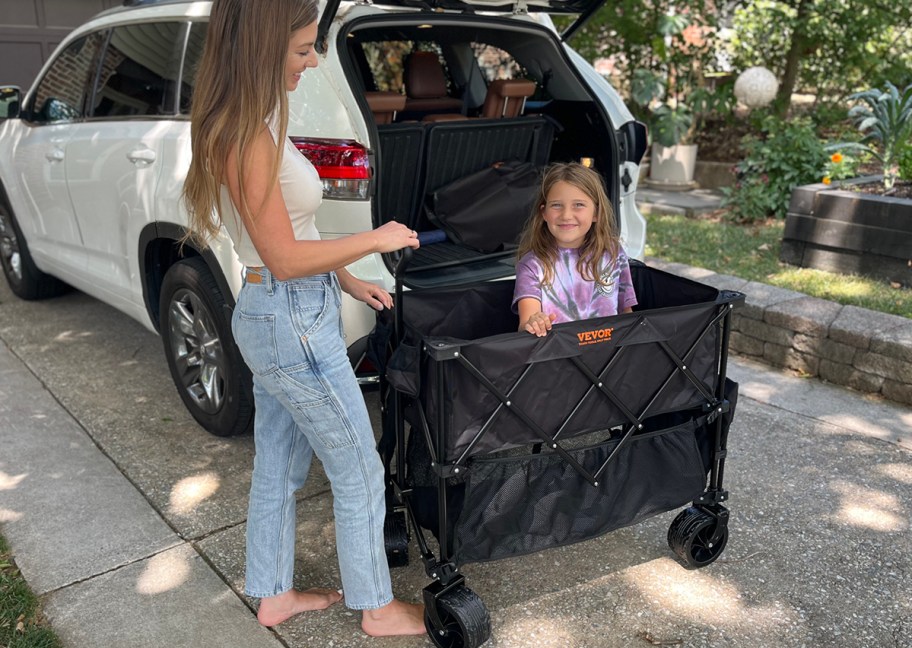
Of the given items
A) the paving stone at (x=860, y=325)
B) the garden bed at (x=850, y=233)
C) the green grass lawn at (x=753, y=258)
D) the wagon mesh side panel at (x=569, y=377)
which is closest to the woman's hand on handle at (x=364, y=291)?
the wagon mesh side panel at (x=569, y=377)

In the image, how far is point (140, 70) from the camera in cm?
391

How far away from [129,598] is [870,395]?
A: 3.48m

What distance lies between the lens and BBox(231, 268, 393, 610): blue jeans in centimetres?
216

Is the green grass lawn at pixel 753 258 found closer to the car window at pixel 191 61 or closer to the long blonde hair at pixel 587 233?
the long blonde hair at pixel 587 233

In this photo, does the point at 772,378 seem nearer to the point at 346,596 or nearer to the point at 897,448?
the point at 897,448

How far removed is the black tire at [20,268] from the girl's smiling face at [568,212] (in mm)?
3881

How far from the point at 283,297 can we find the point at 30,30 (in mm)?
8206

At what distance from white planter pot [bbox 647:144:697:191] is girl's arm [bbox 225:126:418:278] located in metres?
7.33

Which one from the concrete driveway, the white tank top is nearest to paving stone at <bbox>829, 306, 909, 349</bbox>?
the concrete driveway

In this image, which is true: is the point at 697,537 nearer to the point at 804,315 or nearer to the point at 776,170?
the point at 804,315

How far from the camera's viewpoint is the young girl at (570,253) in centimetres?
→ 273

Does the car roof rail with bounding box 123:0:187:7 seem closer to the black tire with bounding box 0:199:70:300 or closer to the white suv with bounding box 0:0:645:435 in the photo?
the white suv with bounding box 0:0:645:435

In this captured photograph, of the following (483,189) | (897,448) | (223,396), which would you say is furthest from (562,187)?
(897,448)

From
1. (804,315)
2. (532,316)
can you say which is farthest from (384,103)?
(804,315)
